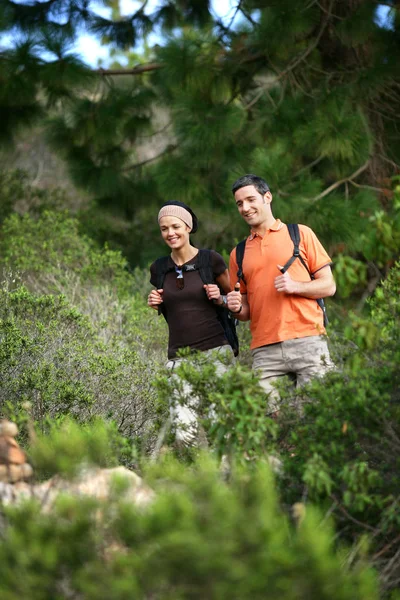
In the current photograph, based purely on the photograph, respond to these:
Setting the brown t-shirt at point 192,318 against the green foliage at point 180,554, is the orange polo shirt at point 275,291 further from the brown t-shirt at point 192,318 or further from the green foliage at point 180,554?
the green foliage at point 180,554

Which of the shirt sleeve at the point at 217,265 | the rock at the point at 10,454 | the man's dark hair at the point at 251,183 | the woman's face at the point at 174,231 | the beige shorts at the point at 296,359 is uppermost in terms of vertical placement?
the man's dark hair at the point at 251,183

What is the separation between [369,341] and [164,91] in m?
7.16

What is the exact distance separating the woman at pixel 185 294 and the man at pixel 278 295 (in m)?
0.17

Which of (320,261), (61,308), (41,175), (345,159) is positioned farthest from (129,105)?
→ (41,175)

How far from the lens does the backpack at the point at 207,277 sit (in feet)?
15.2

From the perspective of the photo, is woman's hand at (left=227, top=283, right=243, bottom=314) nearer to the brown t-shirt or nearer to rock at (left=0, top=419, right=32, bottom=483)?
the brown t-shirt

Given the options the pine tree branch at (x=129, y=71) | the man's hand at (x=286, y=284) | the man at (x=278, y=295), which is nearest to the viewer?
the man's hand at (x=286, y=284)

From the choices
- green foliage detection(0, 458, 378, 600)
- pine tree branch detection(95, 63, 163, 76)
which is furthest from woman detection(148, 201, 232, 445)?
pine tree branch detection(95, 63, 163, 76)

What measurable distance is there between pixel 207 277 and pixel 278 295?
452 mm

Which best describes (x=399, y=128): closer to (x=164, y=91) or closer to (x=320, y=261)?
(x=164, y=91)

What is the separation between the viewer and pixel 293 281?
4.25m

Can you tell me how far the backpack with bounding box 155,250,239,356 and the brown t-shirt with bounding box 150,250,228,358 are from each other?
32mm

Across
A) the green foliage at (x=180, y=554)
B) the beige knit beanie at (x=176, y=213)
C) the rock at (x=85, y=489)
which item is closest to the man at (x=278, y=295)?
the beige knit beanie at (x=176, y=213)

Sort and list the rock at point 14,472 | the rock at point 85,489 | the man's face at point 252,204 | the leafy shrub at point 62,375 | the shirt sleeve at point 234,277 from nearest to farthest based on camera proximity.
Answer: the rock at point 85,489
the rock at point 14,472
the man's face at point 252,204
the shirt sleeve at point 234,277
the leafy shrub at point 62,375
